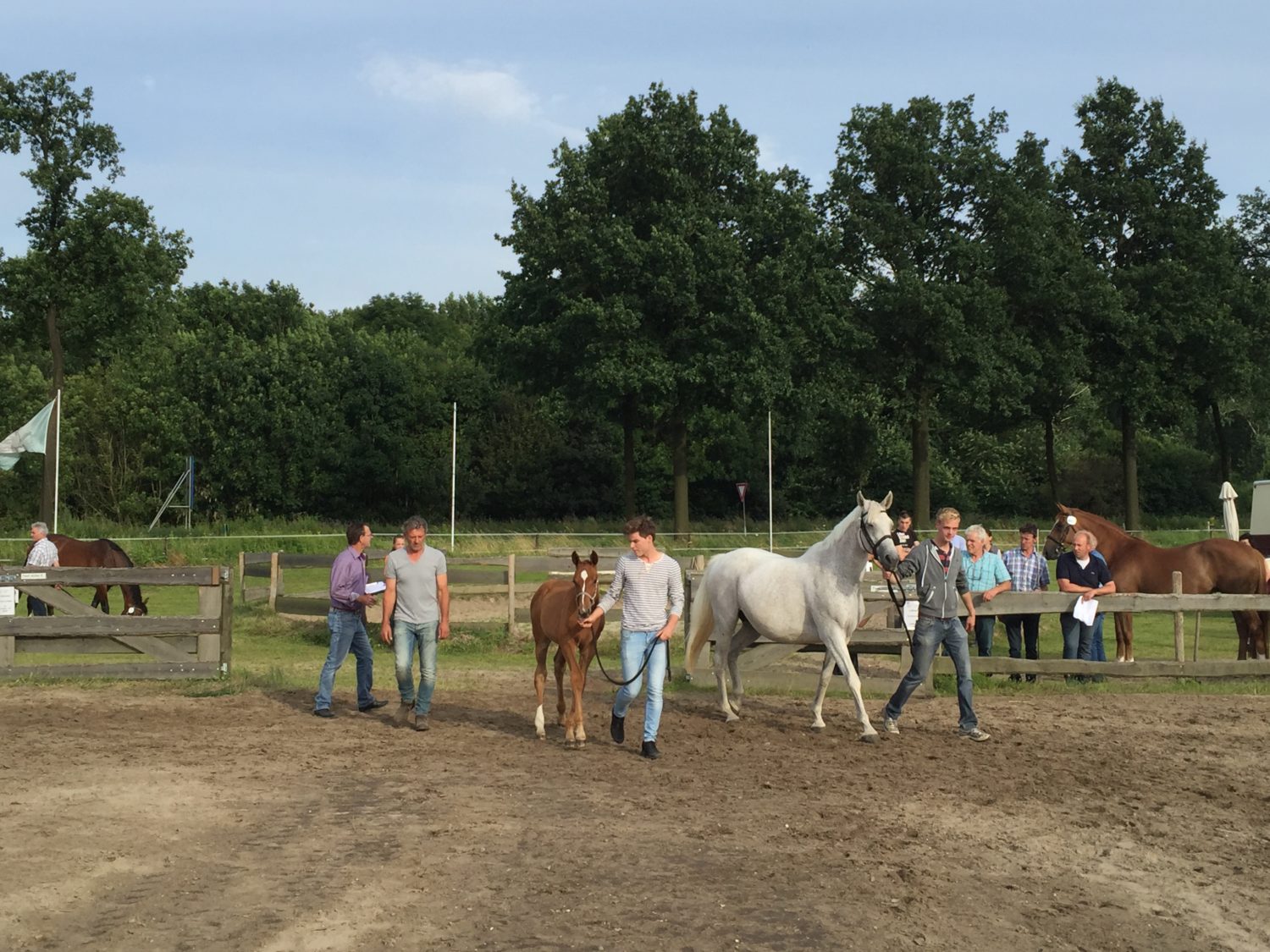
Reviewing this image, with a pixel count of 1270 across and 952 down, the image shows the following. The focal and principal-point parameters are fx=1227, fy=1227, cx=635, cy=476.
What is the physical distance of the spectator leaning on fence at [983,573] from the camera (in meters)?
13.3

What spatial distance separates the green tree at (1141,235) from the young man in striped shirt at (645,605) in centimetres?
3441

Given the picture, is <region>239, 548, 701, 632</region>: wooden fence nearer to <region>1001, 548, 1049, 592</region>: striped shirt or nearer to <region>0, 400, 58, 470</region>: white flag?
<region>1001, 548, 1049, 592</region>: striped shirt

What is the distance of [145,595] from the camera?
24.0 m

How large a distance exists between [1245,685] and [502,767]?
9075mm

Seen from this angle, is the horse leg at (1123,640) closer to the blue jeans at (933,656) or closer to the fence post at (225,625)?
the blue jeans at (933,656)

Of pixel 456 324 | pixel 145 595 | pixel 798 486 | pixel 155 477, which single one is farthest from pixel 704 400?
pixel 456 324

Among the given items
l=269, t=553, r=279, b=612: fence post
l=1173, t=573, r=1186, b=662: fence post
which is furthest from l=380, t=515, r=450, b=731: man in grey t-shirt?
l=269, t=553, r=279, b=612: fence post

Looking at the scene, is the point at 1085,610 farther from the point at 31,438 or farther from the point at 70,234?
the point at 70,234

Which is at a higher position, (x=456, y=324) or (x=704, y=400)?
(x=456, y=324)

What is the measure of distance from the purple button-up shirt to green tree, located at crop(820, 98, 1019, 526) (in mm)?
28341

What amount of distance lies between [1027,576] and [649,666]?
659cm

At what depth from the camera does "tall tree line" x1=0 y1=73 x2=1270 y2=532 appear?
3497 centimetres

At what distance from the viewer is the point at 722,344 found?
3528 centimetres

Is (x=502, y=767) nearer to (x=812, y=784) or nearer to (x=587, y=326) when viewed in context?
(x=812, y=784)
